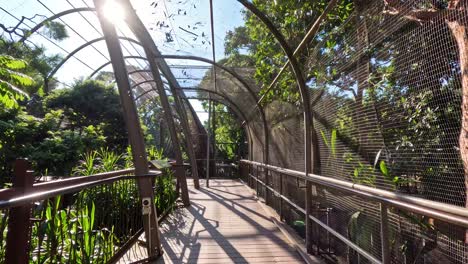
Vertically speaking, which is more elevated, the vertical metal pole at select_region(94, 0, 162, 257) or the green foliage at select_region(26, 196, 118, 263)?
the vertical metal pole at select_region(94, 0, 162, 257)

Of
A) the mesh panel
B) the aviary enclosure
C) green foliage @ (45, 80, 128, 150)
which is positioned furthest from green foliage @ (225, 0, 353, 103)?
green foliage @ (45, 80, 128, 150)

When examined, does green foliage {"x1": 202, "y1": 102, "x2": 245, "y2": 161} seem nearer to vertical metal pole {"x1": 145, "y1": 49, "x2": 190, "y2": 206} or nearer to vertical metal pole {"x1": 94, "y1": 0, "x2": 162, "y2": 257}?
vertical metal pole {"x1": 145, "y1": 49, "x2": 190, "y2": 206}

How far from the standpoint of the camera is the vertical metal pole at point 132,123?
10.3 feet

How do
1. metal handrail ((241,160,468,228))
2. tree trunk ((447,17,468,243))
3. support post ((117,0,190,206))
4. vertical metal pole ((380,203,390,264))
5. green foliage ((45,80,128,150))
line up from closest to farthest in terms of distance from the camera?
metal handrail ((241,160,468,228)) → tree trunk ((447,17,468,243)) → vertical metal pole ((380,203,390,264)) → support post ((117,0,190,206)) → green foliage ((45,80,128,150))

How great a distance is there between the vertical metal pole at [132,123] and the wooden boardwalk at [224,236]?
12.8 inches

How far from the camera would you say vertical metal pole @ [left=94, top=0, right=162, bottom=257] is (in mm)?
3127

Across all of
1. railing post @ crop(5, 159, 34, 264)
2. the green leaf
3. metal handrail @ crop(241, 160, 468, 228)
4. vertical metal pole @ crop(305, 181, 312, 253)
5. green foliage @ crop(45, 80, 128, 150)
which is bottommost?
vertical metal pole @ crop(305, 181, 312, 253)

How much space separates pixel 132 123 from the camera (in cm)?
320

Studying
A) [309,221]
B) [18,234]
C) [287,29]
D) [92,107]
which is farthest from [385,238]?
[92,107]

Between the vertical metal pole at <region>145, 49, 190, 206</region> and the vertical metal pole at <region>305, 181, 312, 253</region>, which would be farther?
the vertical metal pole at <region>145, 49, 190, 206</region>

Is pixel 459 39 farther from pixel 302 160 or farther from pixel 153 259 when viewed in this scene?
pixel 153 259

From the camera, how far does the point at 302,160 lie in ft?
13.3

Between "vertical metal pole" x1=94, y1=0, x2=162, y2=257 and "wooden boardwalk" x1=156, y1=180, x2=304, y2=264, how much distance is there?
0.32 metres

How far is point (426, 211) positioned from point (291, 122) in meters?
3.28
